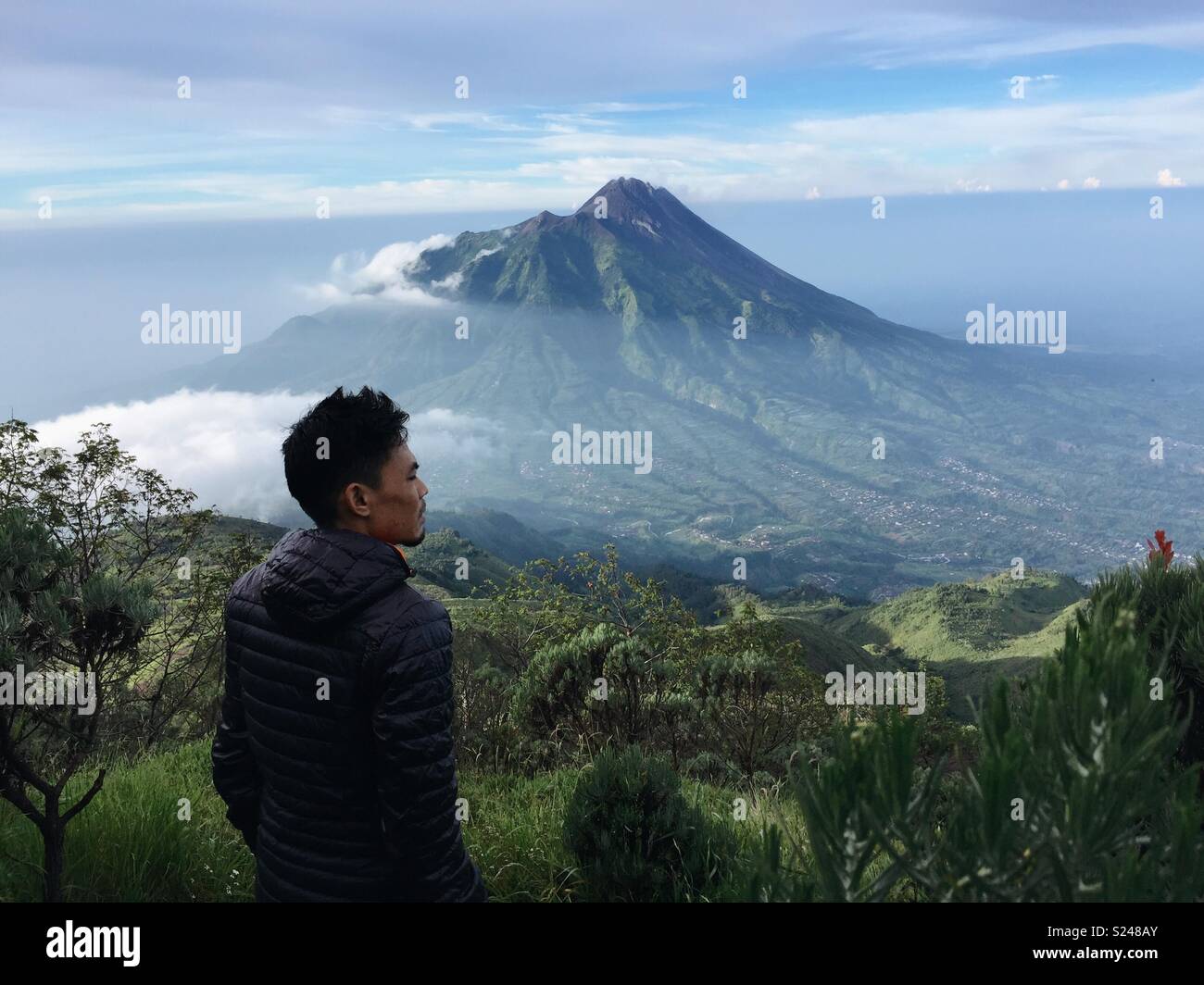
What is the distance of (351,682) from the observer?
230cm

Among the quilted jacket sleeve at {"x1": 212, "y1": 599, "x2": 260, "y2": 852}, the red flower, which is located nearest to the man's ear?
the quilted jacket sleeve at {"x1": 212, "y1": 599, "x2": 260, "y2": 852}

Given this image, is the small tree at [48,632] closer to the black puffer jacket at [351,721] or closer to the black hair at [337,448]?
the black puffer jacket at [351,721]

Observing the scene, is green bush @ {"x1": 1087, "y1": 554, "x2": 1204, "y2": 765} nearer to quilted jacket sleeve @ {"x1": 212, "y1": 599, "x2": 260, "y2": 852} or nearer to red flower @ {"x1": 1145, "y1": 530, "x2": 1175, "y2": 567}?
red flower @ {"x1": 1145, "y1": 530, "x2": 1175, "y2": 567}

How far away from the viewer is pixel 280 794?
249 cm

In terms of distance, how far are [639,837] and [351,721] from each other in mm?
1711

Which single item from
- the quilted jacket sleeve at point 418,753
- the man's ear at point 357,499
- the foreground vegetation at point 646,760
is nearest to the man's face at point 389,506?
the man's ear at point 357,499

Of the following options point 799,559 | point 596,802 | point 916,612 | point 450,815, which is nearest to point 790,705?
point 596,802

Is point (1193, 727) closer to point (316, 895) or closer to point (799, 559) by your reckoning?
point (316, 895)

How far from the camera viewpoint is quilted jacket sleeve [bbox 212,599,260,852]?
269 cm

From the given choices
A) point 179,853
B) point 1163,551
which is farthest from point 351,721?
point 1163,551

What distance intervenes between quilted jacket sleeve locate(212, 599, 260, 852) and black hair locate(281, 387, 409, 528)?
22.5 inches

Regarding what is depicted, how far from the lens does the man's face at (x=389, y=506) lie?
245cm
